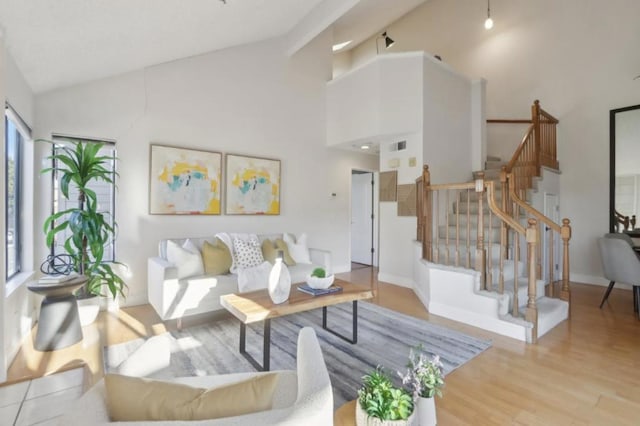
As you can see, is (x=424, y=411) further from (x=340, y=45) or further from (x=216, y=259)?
(x=340, y=45)

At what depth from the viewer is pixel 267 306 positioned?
2.31 m

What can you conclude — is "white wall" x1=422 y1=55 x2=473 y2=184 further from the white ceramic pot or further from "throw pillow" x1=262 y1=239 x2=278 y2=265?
the white ceramic pot

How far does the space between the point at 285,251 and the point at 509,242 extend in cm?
311

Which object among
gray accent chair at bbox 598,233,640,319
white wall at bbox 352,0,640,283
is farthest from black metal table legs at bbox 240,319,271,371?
white wall at bbox 352,0,640,283

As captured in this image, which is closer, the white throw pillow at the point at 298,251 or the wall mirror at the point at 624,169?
the white throw pillow at the point at 298,251

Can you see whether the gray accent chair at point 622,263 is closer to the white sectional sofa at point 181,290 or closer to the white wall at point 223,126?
the white wall at point 223,126

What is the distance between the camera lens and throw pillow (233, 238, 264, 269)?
3787mm

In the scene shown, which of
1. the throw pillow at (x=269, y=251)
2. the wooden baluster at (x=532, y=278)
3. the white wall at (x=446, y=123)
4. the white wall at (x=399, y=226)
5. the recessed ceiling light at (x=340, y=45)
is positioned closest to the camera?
the wooden baluster at (x=532, y=278)

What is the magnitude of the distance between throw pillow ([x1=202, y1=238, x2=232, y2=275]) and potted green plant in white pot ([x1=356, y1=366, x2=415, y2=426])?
2.50 meters

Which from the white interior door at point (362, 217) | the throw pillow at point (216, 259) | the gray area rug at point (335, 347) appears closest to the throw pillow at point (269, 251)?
the throw pillow at point (216, 259)

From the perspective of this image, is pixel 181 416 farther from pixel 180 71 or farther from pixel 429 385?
pixel 180 71

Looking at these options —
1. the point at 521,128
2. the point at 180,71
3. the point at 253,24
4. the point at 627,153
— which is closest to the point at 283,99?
the point at 253,24

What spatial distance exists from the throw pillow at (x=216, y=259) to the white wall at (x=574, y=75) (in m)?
5.61

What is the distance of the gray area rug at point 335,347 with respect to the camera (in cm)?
231
